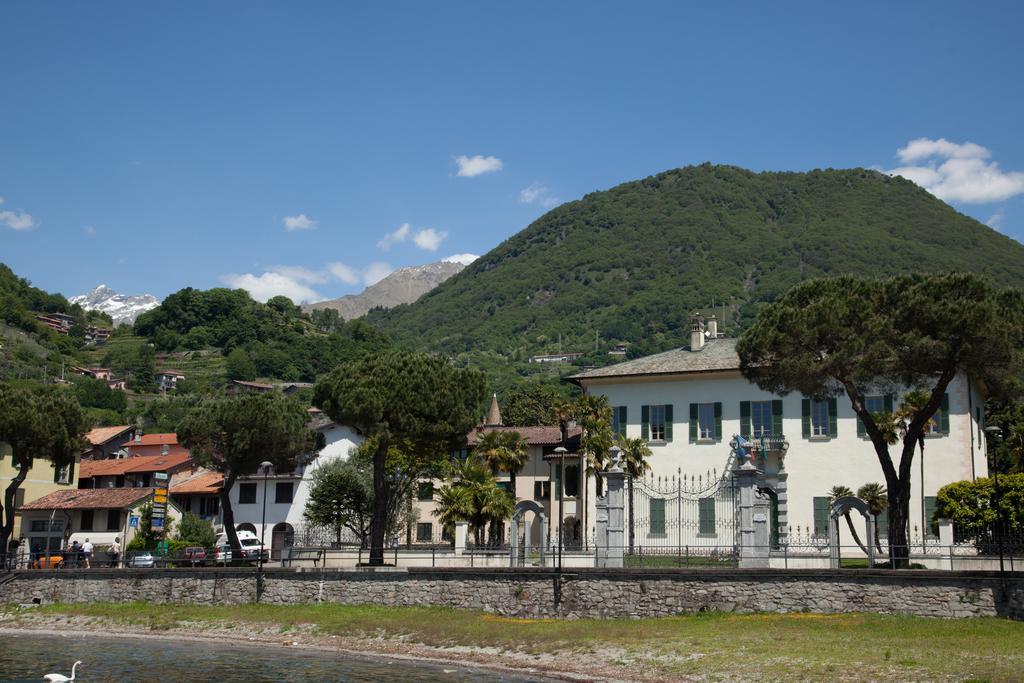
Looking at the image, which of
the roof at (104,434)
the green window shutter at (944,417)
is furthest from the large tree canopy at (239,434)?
the roof at (104,434)

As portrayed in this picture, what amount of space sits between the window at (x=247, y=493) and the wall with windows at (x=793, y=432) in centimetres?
2591

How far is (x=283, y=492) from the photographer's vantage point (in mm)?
61594

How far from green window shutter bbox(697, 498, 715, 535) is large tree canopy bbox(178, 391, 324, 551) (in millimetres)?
19738

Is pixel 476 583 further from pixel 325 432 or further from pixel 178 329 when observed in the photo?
pixel 178 329

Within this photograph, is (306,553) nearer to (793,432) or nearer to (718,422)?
(718,422)

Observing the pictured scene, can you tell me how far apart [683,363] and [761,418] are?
4564 mm

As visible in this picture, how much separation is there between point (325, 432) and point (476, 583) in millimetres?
34612

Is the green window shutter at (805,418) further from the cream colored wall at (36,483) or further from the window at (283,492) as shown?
the cream colored wall at (36,483)

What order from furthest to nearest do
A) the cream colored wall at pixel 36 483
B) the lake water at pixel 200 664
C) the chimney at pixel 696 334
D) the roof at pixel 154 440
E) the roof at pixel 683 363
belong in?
the roof at pixel 154 440, the cream colored wall at pixel 36 483, the chimney at pixel 696 334, the roof at pixel 683 363, the lake water at pixel 200 664

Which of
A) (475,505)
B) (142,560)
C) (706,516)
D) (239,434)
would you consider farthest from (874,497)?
(142,560)

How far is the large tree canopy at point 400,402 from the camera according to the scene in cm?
3822

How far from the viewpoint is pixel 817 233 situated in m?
192

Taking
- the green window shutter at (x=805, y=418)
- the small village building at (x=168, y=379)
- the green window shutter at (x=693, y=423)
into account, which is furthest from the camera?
the small village building at (x=168, y=379)

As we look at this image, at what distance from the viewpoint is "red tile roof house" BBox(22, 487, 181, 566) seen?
5800 centimetres
